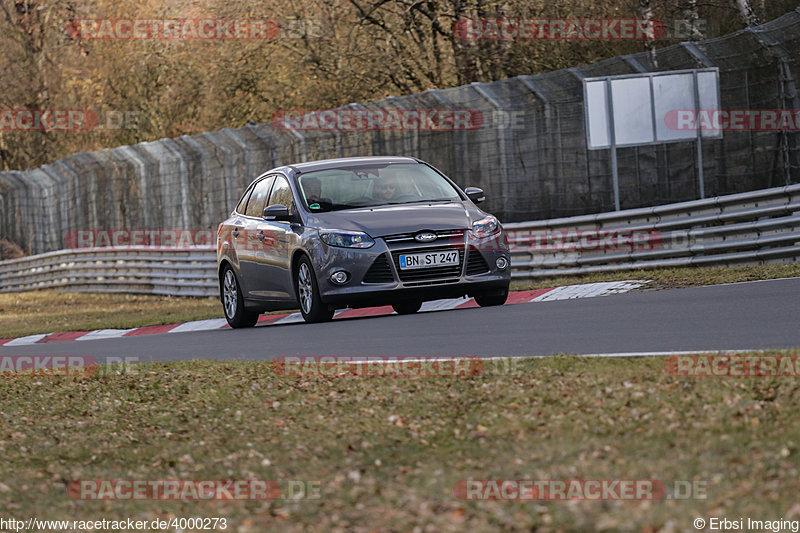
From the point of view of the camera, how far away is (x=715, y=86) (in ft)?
56.5

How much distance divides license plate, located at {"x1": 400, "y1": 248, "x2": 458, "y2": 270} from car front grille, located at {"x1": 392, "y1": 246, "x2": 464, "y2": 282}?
0.03 metres

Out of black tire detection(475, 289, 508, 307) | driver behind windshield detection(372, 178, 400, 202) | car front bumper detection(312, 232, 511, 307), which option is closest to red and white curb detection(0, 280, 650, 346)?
black tire detection(475, 289, 508, 307)

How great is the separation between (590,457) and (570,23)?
19.0 metres

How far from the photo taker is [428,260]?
43.3 feet

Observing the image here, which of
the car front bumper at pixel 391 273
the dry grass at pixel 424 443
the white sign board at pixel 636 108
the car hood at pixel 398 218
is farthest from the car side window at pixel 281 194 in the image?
the dry grass at pixel 424 443

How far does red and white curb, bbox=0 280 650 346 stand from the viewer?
52.1 ft

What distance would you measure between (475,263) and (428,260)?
22.0 inches

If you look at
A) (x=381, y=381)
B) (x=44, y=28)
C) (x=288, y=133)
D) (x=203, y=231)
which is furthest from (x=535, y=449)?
(x=44, y=28)

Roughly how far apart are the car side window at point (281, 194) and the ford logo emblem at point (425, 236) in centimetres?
176

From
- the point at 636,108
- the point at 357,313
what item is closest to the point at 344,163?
the point at 357,313

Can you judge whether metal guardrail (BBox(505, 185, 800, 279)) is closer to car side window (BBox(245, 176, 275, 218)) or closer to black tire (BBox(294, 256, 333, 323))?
car side window (BBox(245, 176, 275, 218))

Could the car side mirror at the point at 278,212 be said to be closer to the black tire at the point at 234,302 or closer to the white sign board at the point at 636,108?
the black tire at the point at 234,302

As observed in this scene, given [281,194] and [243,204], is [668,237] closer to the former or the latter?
[281,194]

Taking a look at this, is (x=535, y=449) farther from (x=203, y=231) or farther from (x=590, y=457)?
(x=203, y=231)
